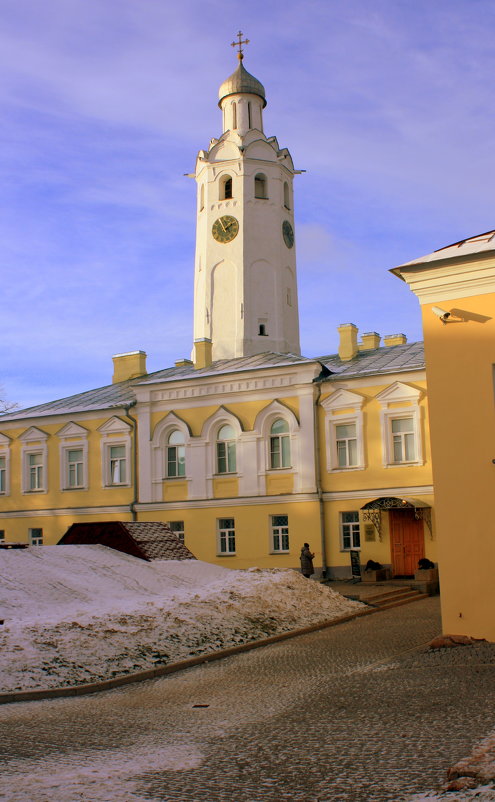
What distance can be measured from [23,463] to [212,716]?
90.4 feet

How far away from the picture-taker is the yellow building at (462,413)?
13430 mm

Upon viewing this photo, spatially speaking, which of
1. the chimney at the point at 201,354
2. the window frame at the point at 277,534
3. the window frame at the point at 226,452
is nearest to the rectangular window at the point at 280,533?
the window frame at the point at 277,534

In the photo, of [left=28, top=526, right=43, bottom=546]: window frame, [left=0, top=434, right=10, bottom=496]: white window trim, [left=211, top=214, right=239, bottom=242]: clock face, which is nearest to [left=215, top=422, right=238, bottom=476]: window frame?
[left=28, top=526, right=43, bottom=546]: window frame

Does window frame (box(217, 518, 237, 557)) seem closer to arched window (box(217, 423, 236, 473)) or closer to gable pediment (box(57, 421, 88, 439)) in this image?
arched window (box(217, 423, 236, 473))

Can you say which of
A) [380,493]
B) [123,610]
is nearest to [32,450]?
[380,493]

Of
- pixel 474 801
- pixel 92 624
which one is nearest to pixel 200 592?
pixel 92 624

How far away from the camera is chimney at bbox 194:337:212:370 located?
34.5 metres

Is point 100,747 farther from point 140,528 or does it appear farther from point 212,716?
point 140,528

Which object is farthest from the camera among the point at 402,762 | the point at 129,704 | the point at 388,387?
the point at 388,387

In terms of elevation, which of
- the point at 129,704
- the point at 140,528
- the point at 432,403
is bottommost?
the point at 129,704

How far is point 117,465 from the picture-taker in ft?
112

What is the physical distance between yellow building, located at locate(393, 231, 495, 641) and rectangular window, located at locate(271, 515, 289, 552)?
659 inches

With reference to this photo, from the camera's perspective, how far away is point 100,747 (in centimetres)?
862

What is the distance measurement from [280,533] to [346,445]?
12.6 feet
